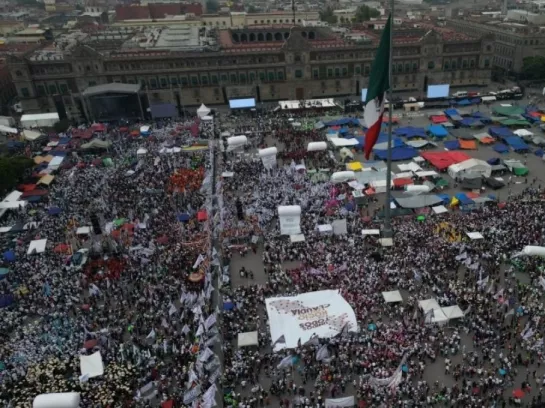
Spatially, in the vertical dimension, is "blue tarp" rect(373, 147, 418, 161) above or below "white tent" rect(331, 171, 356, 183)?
below

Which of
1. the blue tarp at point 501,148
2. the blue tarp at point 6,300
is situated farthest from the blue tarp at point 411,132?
the blue tarp at point 6,300

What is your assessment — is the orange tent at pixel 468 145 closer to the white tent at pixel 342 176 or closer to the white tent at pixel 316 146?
the white tent at pixel 316 146

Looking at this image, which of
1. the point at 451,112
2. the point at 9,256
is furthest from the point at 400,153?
the point at 9,256

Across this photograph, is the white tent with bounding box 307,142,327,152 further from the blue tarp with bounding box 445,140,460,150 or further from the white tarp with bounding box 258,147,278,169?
the blue tarp with bounding box 445,140,460,150

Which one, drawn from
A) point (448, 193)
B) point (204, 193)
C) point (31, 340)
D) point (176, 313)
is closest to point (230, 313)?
point (176, 313)

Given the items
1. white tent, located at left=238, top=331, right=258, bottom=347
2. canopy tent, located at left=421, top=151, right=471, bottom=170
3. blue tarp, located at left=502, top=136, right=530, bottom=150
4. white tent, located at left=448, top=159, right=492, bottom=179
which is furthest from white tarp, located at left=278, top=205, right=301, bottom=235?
blue tarp, located at left=502, top=136, right=530, bottom=150

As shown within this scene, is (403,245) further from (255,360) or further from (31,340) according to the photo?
(31,340)
